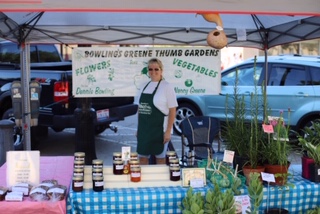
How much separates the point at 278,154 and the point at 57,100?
4.77m

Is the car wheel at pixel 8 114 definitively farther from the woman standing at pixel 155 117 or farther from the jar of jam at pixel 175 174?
the jar of jam at pixel 175 174

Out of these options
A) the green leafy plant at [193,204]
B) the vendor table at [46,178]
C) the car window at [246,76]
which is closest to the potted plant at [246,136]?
the green leafy plant at [193,204]

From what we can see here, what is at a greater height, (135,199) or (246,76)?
(246,76)

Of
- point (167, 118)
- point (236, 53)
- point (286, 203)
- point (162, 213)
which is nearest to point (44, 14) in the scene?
point (167, 118)

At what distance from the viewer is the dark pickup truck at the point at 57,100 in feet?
23.2

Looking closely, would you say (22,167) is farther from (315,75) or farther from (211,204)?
(315,75)

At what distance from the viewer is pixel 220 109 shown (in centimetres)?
822

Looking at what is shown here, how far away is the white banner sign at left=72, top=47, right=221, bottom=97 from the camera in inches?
228

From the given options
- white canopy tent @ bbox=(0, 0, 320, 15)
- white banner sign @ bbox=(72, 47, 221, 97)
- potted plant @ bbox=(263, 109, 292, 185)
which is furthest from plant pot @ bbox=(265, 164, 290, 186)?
white banner sign @ bbox=(72, 47, 221, 97)

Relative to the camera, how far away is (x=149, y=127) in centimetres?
464

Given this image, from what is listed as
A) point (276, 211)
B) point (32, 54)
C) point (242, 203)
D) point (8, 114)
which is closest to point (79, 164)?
point (242, 203)

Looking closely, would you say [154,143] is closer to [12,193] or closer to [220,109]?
[12,193]

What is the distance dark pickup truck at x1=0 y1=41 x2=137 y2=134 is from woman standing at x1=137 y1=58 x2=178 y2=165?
227 cm

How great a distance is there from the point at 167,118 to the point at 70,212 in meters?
2.08
